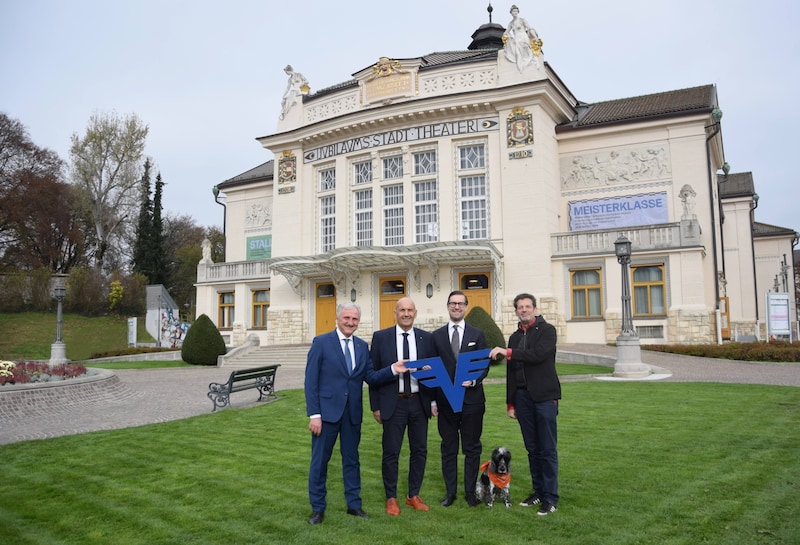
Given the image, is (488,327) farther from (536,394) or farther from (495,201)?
(536,394)

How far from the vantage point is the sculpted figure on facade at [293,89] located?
32.3m

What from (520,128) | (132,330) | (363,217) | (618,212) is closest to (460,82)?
(520,128)

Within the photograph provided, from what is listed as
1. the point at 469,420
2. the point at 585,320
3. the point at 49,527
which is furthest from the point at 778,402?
the point at 585,320

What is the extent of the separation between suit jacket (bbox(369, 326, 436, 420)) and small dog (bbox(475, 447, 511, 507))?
0.74 metres

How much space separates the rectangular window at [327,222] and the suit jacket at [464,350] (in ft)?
83.2

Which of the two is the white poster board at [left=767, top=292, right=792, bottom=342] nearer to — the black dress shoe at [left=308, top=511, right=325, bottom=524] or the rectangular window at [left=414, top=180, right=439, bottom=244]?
the rectangular window at [left=414, top=180, right=439, bottom=244]

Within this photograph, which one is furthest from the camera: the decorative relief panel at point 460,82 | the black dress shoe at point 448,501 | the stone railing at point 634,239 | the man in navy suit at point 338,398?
the decorative relief panel at point 460,82

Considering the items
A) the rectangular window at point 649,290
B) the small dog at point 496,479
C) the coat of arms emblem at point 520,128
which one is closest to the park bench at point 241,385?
the small dog at point 496,479

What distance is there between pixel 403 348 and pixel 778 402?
8875 millimetres

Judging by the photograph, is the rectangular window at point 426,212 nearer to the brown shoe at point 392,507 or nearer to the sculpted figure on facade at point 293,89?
the sculpted figure on facade at point 293,89

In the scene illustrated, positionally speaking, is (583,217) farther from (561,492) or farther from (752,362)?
(561,492)

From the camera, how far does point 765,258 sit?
4244 centimetres

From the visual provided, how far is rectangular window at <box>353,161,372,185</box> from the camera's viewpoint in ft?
97.5

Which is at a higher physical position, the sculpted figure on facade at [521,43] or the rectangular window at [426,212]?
the sculpted figure on facade at [521,43]
